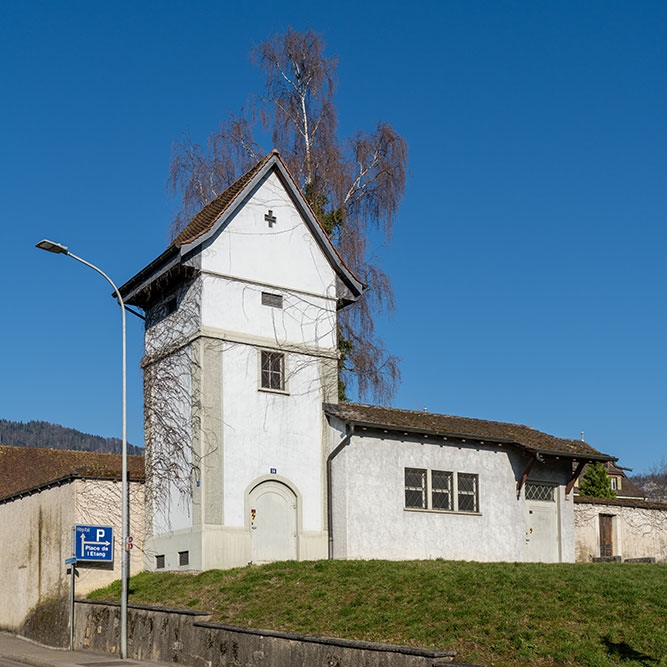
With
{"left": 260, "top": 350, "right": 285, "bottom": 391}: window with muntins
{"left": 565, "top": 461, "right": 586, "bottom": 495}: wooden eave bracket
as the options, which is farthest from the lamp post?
{"left": 565, "top": 461, "right": 586, "bottom": 495}: wooden eave bracket

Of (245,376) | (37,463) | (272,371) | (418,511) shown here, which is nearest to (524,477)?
(418,511)

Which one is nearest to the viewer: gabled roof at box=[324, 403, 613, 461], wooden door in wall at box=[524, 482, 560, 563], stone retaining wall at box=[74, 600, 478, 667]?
stone retaining wall at box=[74, 600, 478, 667]

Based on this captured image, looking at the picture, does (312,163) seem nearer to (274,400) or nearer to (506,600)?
(274,400)

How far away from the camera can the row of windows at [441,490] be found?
27.5m

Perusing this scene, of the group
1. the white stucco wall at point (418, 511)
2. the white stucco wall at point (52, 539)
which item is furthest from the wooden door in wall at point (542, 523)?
the white stucco wall at point (52, 539)

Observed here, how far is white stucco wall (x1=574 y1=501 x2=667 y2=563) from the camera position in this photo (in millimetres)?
32594

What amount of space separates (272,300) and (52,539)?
9515mm

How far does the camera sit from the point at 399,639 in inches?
606

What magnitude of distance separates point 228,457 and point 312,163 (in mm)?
14846

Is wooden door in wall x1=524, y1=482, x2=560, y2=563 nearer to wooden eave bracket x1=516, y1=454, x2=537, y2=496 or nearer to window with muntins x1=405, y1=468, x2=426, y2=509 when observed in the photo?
wooden eave bracket x1=516, y1=454, x2=537, y2=496

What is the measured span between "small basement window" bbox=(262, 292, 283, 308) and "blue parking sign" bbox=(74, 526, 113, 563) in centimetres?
795

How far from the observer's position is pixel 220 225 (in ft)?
87.5

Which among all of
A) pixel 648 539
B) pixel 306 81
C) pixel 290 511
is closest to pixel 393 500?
pixel 290 511

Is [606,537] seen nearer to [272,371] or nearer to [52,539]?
[272,371]
